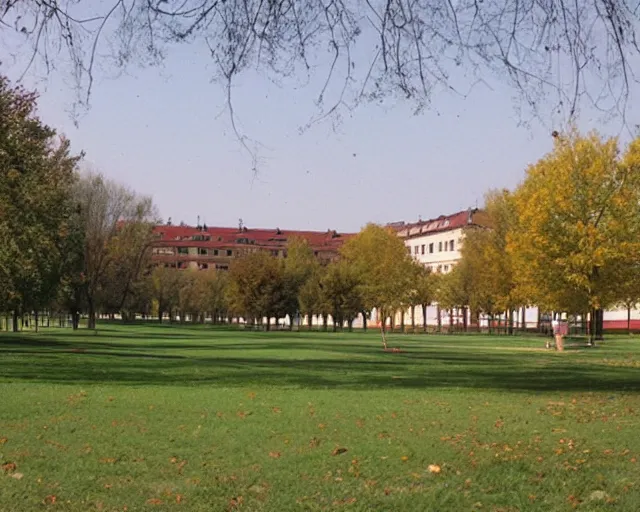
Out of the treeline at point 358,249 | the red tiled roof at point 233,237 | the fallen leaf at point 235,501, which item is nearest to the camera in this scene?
the fallen leaf at point 235,501

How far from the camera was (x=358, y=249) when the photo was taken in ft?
314

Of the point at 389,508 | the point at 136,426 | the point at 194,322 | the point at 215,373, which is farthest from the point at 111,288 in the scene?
the point at 389,508

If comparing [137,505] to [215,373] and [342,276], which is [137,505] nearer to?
[215,373]

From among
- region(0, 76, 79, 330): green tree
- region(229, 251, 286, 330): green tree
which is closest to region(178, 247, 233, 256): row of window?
region(229, 251, 286, 330): green tree

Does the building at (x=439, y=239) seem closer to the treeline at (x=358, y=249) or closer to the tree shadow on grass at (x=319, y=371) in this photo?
the treeline at (x=358, y=249)

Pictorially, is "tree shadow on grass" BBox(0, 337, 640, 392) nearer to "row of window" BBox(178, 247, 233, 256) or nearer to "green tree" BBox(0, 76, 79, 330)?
"green tree" BBox(0, 76, 79, 330)

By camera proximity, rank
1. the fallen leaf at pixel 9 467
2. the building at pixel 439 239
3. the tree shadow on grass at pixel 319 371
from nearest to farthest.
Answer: the fallen leaf at pixel 9 467 < the tree shadow on grass at pixel 319 371 < the building at pixel 439 239

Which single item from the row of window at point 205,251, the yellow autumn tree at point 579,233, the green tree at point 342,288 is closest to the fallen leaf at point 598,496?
the yellow autumn tree at point 579,233

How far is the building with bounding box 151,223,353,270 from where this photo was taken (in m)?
168

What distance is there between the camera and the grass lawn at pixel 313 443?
8.17 m

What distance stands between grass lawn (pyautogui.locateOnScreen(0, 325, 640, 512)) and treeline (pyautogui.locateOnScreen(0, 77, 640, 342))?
3564mm

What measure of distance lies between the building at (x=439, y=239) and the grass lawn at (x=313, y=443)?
311 ft

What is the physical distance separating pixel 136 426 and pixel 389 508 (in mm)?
6527

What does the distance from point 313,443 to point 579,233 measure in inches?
1548
